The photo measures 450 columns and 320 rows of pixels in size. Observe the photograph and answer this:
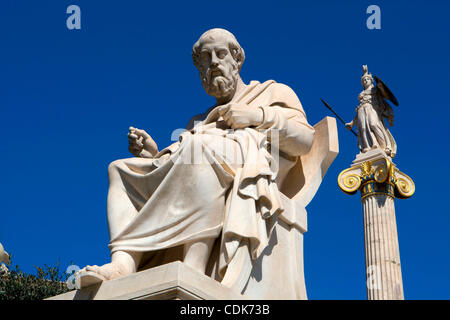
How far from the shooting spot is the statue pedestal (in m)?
4.83

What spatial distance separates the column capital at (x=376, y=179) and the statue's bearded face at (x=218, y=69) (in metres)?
15.1

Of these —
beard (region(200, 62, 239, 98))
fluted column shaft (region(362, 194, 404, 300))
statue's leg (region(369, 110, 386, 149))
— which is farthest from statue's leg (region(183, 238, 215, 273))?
statue's leg (region(369, 110, 386, 149))

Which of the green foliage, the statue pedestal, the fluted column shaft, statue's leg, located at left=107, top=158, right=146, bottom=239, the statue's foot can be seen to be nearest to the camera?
the statue pedestal

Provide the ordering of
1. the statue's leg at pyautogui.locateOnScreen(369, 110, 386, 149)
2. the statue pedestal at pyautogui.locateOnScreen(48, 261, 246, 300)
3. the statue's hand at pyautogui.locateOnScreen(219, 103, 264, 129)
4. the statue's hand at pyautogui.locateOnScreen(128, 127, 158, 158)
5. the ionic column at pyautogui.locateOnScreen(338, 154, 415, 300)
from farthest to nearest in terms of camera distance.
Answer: the statue's leg at pyautogui.locateOnScreen(369, 110, 386, 149) → the ionic column at pyautogui.locateOnScreen(338, 154, 415, 300) → the statue's hand at pyautogui.locateOnScreen(128, 127, 158, 158) → the statue's hand at pyautogui.locateOnScreen(219, 103, 264, 129) → the statue pedestal at pyautogui.locateOnScreen(48, 261, 246, 300)

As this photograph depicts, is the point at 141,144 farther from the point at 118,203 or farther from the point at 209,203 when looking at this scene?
the point at 209,203

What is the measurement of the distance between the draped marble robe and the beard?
700 mm

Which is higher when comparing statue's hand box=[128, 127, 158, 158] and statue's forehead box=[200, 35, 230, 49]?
statue's forehead box=[200, 35, 230, 49]

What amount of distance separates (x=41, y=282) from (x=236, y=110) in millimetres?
9465

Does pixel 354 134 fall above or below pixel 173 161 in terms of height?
above

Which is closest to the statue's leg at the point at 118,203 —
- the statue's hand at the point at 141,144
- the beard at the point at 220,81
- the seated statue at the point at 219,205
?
the seated statue at the point at 219,205

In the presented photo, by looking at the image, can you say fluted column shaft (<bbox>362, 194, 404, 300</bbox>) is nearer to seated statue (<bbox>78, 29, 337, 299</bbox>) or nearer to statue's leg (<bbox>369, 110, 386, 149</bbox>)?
statue's leg (<bbox>369, 110, 386, 149</bbox>)
